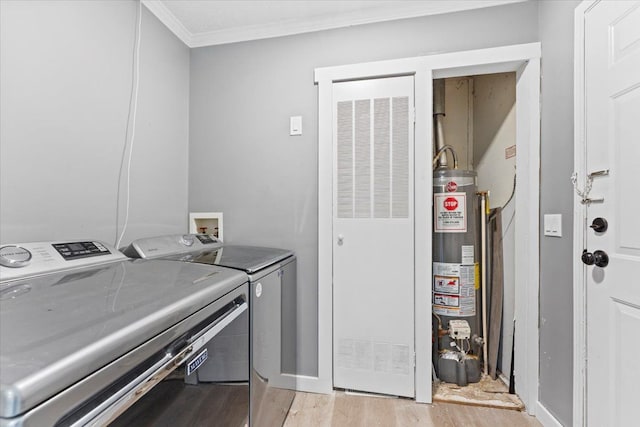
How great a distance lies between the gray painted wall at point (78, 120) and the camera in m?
1.10

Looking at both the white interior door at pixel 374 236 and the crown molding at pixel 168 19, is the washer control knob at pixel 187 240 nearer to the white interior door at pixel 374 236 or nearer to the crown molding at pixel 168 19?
the white interior door at pixel 374 236

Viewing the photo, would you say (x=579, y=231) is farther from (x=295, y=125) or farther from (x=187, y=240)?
(x=187, y=240)

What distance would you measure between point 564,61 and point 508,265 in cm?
122

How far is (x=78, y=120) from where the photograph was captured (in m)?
1.31

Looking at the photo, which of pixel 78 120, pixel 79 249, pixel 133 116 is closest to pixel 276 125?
pixel 133 116

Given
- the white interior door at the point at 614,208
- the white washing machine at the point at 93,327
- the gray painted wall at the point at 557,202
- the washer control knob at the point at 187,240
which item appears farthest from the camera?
the washer control knob at the point at 187,240

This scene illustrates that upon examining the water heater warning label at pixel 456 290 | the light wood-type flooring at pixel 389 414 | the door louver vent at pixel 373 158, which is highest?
the door louver vent at pixel 373 158

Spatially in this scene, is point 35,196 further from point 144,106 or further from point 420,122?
point 420,122

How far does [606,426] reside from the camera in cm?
112

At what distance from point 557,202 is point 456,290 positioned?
0.81 m

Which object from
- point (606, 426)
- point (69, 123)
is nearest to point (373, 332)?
point (606, 426)

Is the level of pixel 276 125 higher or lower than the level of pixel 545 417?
higher

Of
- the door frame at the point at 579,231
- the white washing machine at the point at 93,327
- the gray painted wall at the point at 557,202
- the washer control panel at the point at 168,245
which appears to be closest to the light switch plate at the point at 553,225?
the gray painted wall at the point at 557,202

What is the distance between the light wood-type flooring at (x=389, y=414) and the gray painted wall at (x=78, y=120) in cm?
139
